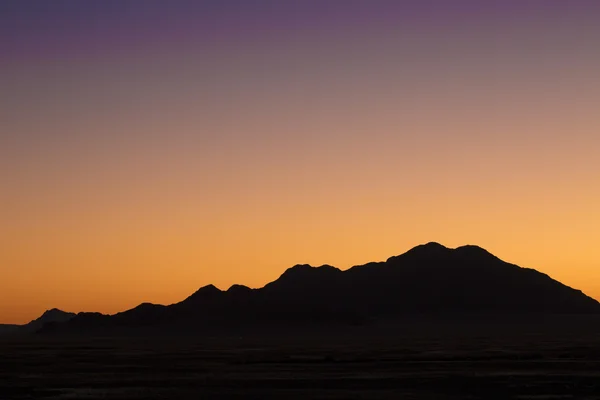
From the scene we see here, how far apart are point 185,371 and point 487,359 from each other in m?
33.1

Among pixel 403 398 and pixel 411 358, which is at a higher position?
pixel 411 358

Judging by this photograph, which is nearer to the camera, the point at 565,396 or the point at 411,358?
the point at 565,396

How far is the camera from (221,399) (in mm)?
62625

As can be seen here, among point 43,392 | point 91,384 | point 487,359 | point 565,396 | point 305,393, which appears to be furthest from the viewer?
point 487,359

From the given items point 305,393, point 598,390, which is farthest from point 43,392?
point 598,390

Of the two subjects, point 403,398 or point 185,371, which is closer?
point 403,398

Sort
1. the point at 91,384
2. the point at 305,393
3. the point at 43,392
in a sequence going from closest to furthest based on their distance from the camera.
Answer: the point at 305,393 < the point at 43,392 < the point at 91,384

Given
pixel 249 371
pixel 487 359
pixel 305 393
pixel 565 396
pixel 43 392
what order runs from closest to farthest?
1. pixel 565 396
2. pixel 305 393
3. pixel 43 392
4. pixel 249 371
5. pixel 487 359

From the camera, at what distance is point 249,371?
294 feet

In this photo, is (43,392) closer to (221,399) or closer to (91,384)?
(91,384)

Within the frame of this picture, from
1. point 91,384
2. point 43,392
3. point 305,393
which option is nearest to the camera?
point 305,393

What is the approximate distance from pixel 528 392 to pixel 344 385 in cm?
1394

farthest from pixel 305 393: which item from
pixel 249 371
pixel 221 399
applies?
pixel 249 371

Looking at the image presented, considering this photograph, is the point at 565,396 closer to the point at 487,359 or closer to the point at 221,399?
the point at 221,399
